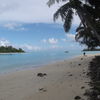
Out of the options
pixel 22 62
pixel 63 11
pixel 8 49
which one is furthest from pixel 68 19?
pixel 8 49

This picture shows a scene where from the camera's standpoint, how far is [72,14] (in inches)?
669

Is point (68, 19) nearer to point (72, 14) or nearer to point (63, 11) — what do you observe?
point (72, 14)

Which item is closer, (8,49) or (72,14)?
(72,14)

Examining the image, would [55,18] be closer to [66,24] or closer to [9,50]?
[66,24]

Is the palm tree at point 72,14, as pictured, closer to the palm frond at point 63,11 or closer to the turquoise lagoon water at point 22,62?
the palm frond at point 63,11

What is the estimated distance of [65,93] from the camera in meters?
10.5

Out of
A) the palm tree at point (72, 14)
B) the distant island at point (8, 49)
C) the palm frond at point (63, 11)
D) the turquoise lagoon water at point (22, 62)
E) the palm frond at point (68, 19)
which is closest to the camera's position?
the palm tree at point (72, 14)

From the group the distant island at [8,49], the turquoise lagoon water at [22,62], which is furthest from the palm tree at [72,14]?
the distant island at [8,49]

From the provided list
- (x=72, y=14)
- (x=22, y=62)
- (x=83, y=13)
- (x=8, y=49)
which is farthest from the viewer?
(x=8, y=49)

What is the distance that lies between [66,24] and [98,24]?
237cm

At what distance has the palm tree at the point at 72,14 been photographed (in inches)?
598

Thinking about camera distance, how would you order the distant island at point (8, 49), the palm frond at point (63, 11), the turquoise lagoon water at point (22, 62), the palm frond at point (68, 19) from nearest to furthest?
the palm frond at point (63, 11) → the palm frond at point (68, 19) → the turquoise lagoon water at point (22, 62) → the distant island at point (8, 49)

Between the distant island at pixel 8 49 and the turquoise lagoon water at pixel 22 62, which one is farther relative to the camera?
the distant island at pixel 8 49

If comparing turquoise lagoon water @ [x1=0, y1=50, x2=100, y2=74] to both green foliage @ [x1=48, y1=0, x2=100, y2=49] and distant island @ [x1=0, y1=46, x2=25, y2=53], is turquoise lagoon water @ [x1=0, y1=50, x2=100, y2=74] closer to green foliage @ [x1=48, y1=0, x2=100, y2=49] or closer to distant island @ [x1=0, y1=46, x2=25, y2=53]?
green foliage @ [x1=48, y1=0, x2=100, y2=49]
